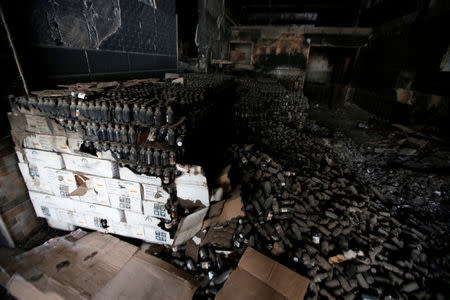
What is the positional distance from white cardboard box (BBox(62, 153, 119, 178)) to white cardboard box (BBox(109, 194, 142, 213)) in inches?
13.6

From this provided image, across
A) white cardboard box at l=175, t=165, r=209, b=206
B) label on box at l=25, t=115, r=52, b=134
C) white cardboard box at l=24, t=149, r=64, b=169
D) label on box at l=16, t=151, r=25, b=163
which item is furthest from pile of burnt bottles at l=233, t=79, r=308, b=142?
label on box at l=16, t=151, r=25, b=163

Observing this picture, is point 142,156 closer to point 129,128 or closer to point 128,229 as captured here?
point 129,128

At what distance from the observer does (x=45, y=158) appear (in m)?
2.73

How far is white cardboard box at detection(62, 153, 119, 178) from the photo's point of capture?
2561 mm

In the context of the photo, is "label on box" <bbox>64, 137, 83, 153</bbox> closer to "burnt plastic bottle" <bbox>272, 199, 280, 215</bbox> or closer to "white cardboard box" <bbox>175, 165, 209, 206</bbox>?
"white cardboard box" <bbox>175, 165, 209, 206</bbox>

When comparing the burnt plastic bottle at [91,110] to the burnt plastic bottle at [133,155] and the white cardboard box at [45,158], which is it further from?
the white cardboard box at [45,158]

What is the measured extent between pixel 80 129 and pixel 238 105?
16.2 feet

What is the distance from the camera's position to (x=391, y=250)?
277cm

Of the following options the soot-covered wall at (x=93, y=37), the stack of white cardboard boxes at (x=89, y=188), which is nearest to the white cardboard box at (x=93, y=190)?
the stack of white cardboard boxes at (x=89, y=188)

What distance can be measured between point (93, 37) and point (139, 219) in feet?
10.9

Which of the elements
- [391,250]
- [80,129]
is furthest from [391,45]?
[80,129]

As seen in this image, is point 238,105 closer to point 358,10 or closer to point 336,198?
point 336,198

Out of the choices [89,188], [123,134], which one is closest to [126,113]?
[123,134]

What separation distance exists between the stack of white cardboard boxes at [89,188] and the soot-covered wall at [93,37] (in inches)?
38.4
